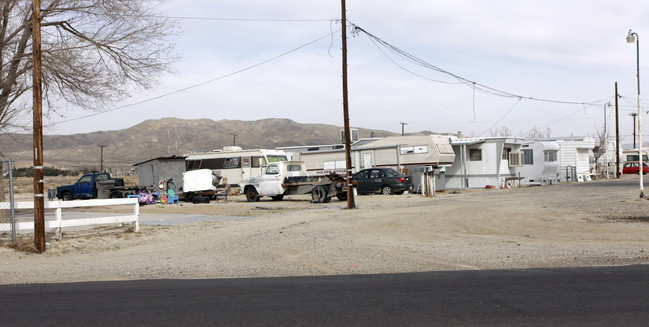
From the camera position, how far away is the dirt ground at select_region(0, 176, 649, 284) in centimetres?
1027

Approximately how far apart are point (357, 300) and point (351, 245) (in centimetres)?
577

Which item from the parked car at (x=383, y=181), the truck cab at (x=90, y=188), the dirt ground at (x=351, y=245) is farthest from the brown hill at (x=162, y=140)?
the dirt ground at (x=351, y=245)

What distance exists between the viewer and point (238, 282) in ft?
29.1

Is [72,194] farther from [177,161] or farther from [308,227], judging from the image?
[308,227]

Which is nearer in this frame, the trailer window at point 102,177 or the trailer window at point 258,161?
the trailer window at point 102,177

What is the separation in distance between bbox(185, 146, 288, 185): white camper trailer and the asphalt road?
86.9 ft

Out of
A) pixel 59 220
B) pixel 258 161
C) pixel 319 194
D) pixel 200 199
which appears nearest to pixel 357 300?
pixel 59 220

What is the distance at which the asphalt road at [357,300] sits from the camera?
6.18m

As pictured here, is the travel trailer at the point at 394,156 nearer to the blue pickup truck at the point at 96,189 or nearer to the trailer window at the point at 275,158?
the trailer window at the point at 275,158

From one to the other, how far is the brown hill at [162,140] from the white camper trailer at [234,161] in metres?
92.2

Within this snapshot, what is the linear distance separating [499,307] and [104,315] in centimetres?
449

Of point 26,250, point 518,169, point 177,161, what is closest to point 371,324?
point 26,250

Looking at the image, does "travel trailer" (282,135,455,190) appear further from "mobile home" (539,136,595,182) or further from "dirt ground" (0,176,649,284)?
"mobile home" (539,136,595,182)

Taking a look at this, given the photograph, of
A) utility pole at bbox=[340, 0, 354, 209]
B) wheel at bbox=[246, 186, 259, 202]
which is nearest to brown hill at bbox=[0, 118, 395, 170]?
wheel at bbox=[246, 186, 259, 202]
